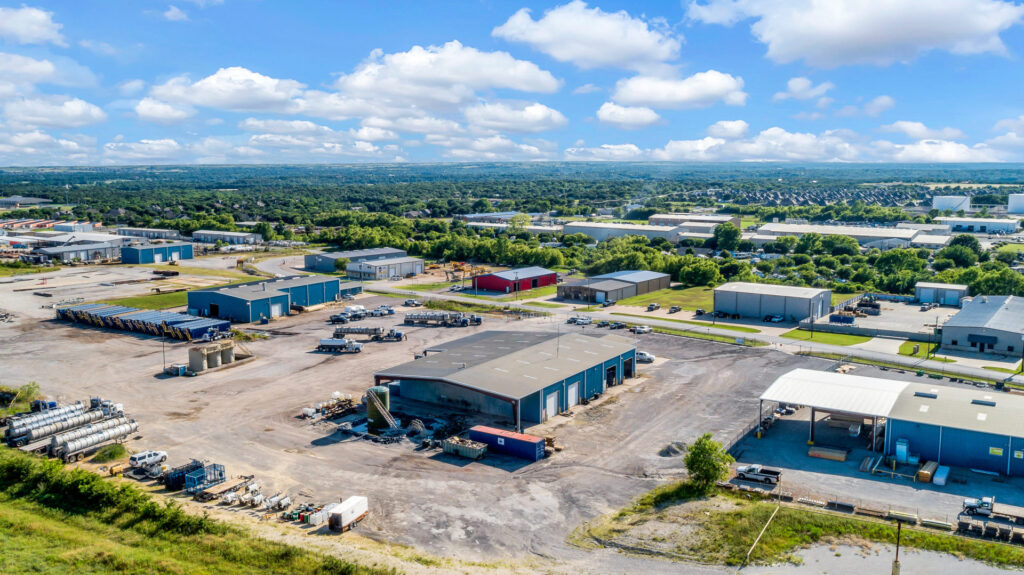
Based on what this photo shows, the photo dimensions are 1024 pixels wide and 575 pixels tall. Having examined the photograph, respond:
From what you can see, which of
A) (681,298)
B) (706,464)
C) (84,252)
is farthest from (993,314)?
(84,252)

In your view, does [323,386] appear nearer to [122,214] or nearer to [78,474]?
[78,474]

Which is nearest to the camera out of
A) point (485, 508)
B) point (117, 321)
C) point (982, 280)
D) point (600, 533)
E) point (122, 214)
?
point (600, 533)

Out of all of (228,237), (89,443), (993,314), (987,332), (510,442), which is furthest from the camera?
(228,237)

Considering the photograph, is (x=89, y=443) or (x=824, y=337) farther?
(x=824, y=337)

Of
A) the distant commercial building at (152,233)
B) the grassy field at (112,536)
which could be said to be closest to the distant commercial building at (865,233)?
the distant commercial building at (152,233)

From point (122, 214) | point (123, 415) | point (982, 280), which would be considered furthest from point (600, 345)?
point (122, 214)

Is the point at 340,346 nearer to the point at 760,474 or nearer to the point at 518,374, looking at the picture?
the point at 518,374

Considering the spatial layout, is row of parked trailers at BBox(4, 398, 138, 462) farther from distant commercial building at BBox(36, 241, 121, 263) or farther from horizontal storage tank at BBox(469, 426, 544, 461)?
distant commercial building at BBox(36, 241, 121, 263)
